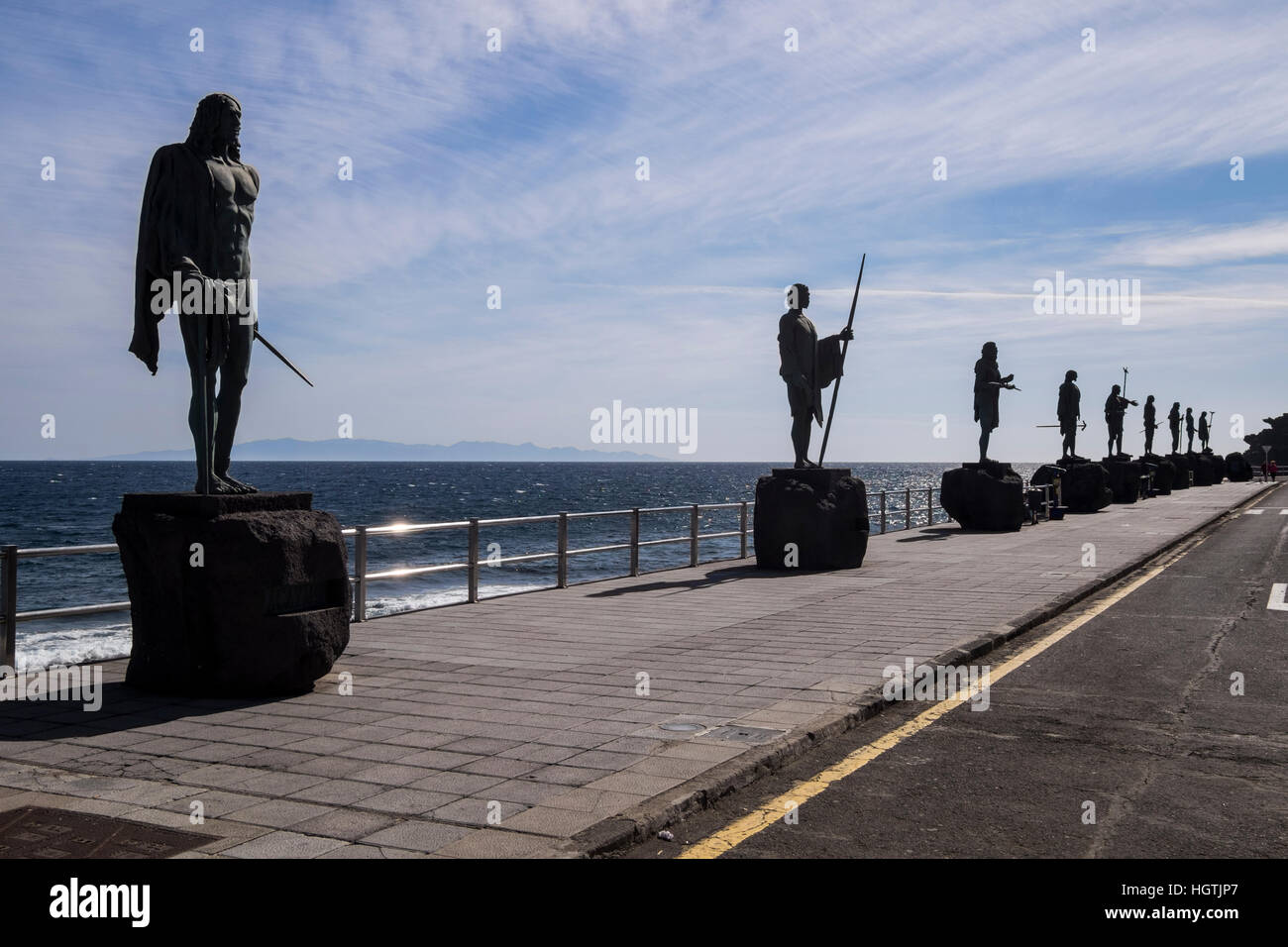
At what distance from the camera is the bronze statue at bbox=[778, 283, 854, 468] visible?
1698 centimetres

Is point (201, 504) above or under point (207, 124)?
under

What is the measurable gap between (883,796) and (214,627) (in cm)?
427

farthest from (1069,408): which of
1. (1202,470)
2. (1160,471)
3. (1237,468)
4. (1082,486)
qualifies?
(1237,468)

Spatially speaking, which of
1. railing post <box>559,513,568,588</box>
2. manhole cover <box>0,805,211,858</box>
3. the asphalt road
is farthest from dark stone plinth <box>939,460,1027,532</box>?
manhole cover <box>0,805,211,858</box>

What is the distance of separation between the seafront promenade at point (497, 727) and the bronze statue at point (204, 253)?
6.50 feet

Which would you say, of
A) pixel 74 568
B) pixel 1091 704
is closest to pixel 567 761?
pixel 1091 704

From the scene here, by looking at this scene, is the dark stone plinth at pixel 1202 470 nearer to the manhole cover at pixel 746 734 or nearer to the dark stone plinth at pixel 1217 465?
the dark stone plinth at pixel 1217 465

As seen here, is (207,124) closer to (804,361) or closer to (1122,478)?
(804,361)

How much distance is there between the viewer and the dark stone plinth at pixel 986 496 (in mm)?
24672

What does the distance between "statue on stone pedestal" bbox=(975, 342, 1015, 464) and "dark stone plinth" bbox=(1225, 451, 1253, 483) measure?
52.0 m

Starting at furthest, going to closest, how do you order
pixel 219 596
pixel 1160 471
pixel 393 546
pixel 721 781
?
pixel 393 546
pixel 1160 471
pixel 219 596
pixel 721 781

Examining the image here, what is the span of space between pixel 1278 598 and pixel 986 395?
12.6 m

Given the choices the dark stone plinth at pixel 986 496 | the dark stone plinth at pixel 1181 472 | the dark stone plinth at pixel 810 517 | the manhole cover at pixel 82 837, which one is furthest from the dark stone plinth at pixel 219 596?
the dark stone plinth at pixel 1181 472

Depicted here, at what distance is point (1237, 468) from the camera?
228 feet
